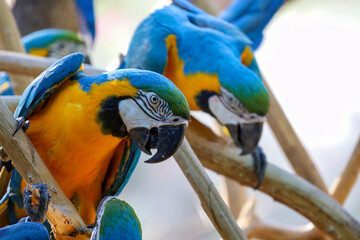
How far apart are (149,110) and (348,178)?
1686mm

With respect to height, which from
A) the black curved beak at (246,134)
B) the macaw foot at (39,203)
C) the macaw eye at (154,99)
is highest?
the macaw eye at (154,99)

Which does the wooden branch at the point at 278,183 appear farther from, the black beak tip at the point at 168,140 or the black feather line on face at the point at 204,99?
the black beak tip at the point at 168,140

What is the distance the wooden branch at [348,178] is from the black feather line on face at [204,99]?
90 cm

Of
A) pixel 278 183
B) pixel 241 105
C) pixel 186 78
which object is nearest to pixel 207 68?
pixel 186 78

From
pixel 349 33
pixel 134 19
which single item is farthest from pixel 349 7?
pixel 134 19

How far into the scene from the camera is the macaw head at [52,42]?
362cm

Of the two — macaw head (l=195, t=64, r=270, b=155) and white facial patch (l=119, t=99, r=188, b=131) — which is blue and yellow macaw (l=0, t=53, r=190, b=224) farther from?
macaw head (l=195, t=64, r=270, b=155)

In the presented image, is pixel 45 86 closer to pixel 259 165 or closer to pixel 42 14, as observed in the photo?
pixel 259 165

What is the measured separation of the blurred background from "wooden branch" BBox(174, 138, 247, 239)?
4743mm

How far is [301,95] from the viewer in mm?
7035

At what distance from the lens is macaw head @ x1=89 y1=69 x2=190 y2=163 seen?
1.51 m

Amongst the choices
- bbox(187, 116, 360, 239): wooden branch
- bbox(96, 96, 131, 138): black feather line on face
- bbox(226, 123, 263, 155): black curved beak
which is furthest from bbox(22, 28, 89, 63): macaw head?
bbox(96, 96, 131, 138): black feather line on face

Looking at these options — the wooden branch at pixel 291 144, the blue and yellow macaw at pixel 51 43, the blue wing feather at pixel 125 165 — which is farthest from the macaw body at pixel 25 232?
the blue and yellow macaw at pixel 51 43

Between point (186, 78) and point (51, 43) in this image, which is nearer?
point (186, 78)
